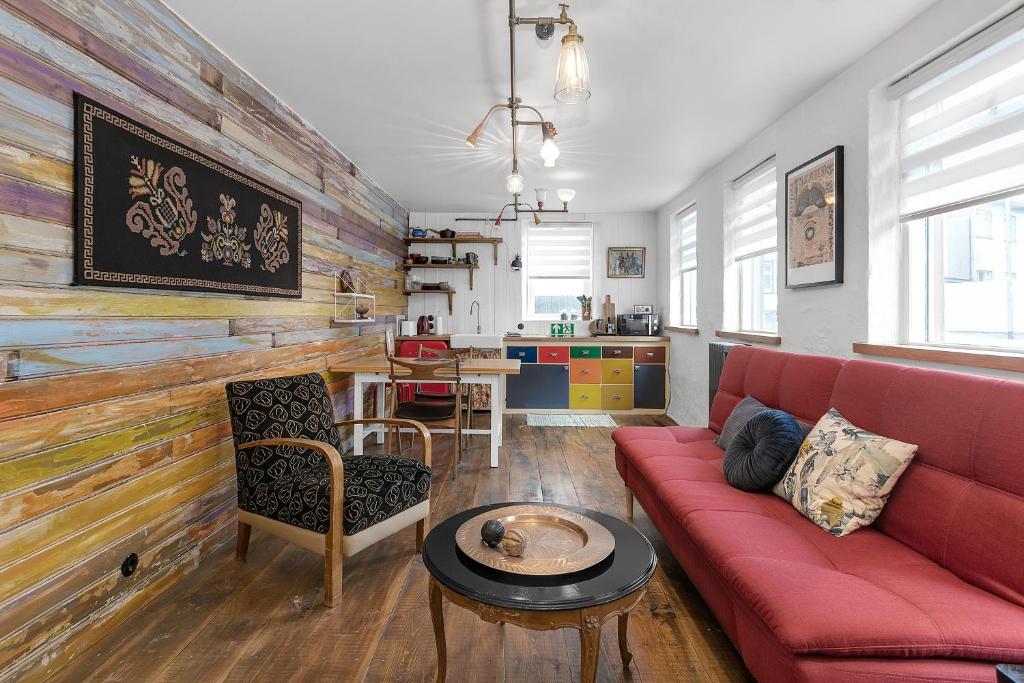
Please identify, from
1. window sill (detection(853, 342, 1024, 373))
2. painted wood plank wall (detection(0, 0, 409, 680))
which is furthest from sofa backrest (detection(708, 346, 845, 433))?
painted wood plank wall (detection(0, 0, 409, 680))

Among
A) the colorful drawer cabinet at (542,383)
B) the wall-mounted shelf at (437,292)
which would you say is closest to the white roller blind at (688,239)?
the colorful drawer cabinet at (542,383)

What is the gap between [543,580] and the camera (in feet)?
4.23

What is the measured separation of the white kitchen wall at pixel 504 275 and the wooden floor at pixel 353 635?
3.98m

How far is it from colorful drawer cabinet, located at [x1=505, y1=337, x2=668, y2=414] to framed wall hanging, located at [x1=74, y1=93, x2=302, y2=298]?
3.40 m

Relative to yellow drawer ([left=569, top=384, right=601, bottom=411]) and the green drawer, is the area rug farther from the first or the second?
the green drawer

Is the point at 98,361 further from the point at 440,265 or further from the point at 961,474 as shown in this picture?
the point at 440,265

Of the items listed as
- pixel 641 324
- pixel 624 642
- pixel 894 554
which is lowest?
pixel 624 642

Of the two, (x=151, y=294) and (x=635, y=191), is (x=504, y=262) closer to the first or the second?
(x=635, y=191)

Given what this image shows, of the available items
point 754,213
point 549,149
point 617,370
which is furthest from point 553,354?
point 549,149

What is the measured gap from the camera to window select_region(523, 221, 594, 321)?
629 cm

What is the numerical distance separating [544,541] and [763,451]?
112cm

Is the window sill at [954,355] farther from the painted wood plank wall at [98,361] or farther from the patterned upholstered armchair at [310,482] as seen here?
the painted wood plank wall at [98,361]

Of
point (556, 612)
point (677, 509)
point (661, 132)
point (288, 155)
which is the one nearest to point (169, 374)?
point (288, 155)

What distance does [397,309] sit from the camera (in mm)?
5754
